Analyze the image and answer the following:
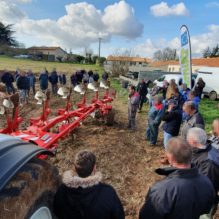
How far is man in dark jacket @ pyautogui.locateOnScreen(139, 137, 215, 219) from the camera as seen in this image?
235cm

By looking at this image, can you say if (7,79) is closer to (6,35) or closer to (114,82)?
(114,82)

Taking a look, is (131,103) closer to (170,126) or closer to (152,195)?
(170,126)

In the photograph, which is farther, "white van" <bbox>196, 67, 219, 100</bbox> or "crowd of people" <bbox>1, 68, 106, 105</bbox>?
"white van" <bbox>196, 67, 219, 100</bbox>

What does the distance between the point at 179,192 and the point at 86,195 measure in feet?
2.48

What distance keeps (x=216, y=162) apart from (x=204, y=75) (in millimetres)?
18237

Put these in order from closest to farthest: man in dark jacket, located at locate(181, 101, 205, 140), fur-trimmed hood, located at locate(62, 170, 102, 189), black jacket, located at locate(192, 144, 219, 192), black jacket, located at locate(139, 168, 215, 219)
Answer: fur-trimmed hood, located at locate(62, 170, 102, 189), black jacket, located at locate(139, 168, 215, 219), black jacket, located at locate(192, 144, 219, 192), man in dark jacket, located at locate(181, 101, 205, 140)

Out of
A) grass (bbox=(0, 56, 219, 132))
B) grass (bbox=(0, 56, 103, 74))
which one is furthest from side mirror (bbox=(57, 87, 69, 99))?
grass (bbox=(0, 56, 103, 74))

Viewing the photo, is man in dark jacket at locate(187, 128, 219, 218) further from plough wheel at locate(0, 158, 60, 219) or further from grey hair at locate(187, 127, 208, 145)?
plough wheel at locate(0, 158, 60, 219)

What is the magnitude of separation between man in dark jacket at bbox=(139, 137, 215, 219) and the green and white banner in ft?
24.3

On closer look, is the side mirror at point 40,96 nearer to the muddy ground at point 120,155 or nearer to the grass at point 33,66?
the muddy ground at point 120,155


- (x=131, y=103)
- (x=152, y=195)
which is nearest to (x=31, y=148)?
(x=152, y=195)

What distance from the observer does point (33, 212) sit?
217cm

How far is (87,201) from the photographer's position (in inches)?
88.0

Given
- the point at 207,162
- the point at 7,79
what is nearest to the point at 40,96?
the point at 207,162
